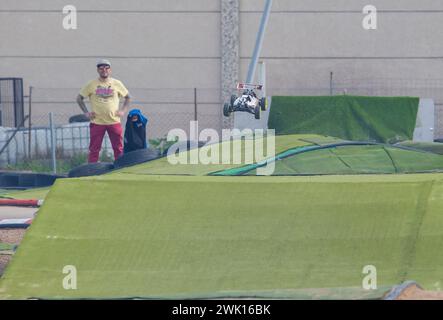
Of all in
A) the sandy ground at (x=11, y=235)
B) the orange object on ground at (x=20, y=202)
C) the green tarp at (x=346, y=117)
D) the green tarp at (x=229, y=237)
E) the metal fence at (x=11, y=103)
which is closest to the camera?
the green tarp at (x=229, y=237)

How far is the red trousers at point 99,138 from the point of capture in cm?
1391

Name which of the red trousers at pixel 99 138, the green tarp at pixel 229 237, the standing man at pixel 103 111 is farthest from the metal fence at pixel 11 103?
the green tarp at pixel 229 237

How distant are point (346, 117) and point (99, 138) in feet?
16.6

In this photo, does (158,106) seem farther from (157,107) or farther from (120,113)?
(120,113)

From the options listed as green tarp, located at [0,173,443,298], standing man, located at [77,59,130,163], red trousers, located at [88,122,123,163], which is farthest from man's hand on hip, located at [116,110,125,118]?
green tarp, located at [0,173,443,298]

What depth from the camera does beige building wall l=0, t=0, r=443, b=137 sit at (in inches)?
787

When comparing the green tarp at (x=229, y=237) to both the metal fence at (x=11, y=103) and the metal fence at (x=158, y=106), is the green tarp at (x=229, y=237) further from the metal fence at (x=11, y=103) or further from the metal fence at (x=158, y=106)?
the metal fence at (x=11, y=103)

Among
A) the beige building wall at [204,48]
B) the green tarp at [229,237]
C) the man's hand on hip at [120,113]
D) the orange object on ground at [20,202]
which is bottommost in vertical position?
the orange object on ground at [20,202]

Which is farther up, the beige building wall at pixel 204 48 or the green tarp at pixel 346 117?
the beige building wall at pixel 204 48

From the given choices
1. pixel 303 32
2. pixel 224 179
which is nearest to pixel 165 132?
pixel 303 32

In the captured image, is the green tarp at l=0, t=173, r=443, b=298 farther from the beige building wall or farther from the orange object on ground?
the beige building wall

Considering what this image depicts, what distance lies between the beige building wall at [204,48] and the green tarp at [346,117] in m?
2.53

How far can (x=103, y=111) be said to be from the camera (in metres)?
14.1

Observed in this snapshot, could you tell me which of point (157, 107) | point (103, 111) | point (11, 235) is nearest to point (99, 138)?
point (103, 111)
